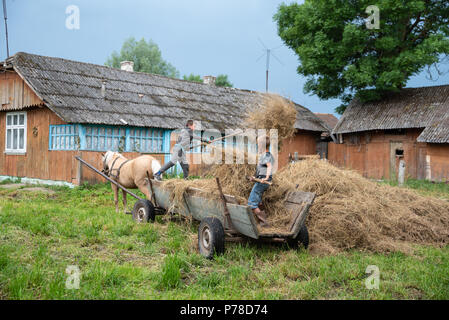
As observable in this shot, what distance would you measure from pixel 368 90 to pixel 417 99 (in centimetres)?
236

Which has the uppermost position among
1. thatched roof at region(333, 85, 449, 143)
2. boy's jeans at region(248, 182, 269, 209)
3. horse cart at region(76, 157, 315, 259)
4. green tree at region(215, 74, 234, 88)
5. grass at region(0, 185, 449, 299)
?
green tree at region(215, 74, 234, 88)

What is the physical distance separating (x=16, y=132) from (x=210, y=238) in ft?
43.8

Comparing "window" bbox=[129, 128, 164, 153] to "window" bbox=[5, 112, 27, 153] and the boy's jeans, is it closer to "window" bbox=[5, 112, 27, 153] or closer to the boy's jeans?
"window" bbox=[5, 112, 27, 153]

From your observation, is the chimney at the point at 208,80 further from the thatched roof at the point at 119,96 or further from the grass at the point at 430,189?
the grass at the point at 430,189

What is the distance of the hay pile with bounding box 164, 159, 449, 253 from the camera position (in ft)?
18.5

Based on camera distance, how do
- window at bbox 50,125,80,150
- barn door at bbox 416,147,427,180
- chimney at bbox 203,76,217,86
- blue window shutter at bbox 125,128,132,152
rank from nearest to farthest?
window at bbox 50,125,80,150, blue window shutter at bbox 125,128,132,152, barn door at bbox 416,147,427,180, chimney at bbox 203,76,217,86

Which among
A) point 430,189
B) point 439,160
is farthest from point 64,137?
point 439,160

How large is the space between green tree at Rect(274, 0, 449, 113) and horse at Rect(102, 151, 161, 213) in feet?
46.6

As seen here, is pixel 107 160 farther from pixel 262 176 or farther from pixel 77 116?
pixel 262 176

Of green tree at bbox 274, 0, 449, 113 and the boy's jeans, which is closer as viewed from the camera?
the boy's jeans

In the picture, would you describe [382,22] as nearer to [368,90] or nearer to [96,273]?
[368,90]

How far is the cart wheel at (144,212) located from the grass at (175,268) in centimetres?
32

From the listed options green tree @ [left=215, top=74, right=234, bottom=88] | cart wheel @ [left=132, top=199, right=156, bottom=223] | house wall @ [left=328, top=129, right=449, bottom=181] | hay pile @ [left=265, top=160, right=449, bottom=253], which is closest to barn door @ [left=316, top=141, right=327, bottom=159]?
house wall @ [left=328, top=129, right=449, bottom=181]
